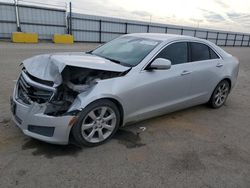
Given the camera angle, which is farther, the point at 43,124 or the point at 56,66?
the point at 56,66

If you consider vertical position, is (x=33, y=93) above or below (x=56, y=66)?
below

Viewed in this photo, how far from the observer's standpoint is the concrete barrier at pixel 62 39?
20883 millimetres

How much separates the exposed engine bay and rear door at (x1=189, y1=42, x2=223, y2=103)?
5.39 feet

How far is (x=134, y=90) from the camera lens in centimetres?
330

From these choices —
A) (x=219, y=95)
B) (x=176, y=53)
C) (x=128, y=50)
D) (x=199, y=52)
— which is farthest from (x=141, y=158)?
(x=219, y=95)

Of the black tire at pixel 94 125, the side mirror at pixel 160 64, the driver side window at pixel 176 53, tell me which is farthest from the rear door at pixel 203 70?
the black tire at pixel 94 125

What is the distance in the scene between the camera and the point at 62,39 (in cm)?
2108

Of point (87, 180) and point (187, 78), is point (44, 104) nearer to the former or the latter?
point (87, 180)

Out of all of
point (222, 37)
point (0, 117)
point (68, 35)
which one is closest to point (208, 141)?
point (0, 117)

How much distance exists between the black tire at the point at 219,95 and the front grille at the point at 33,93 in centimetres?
350

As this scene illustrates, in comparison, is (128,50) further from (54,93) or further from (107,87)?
(54,93)

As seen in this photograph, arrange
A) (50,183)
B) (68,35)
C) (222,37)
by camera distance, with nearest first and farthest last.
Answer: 1. (50,183)
2. (68,35)
3. (222,37)

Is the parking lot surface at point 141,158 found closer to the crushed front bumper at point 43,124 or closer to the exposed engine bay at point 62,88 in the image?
the crushed front bumper at point 43,124

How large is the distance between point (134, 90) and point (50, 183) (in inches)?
65.3
